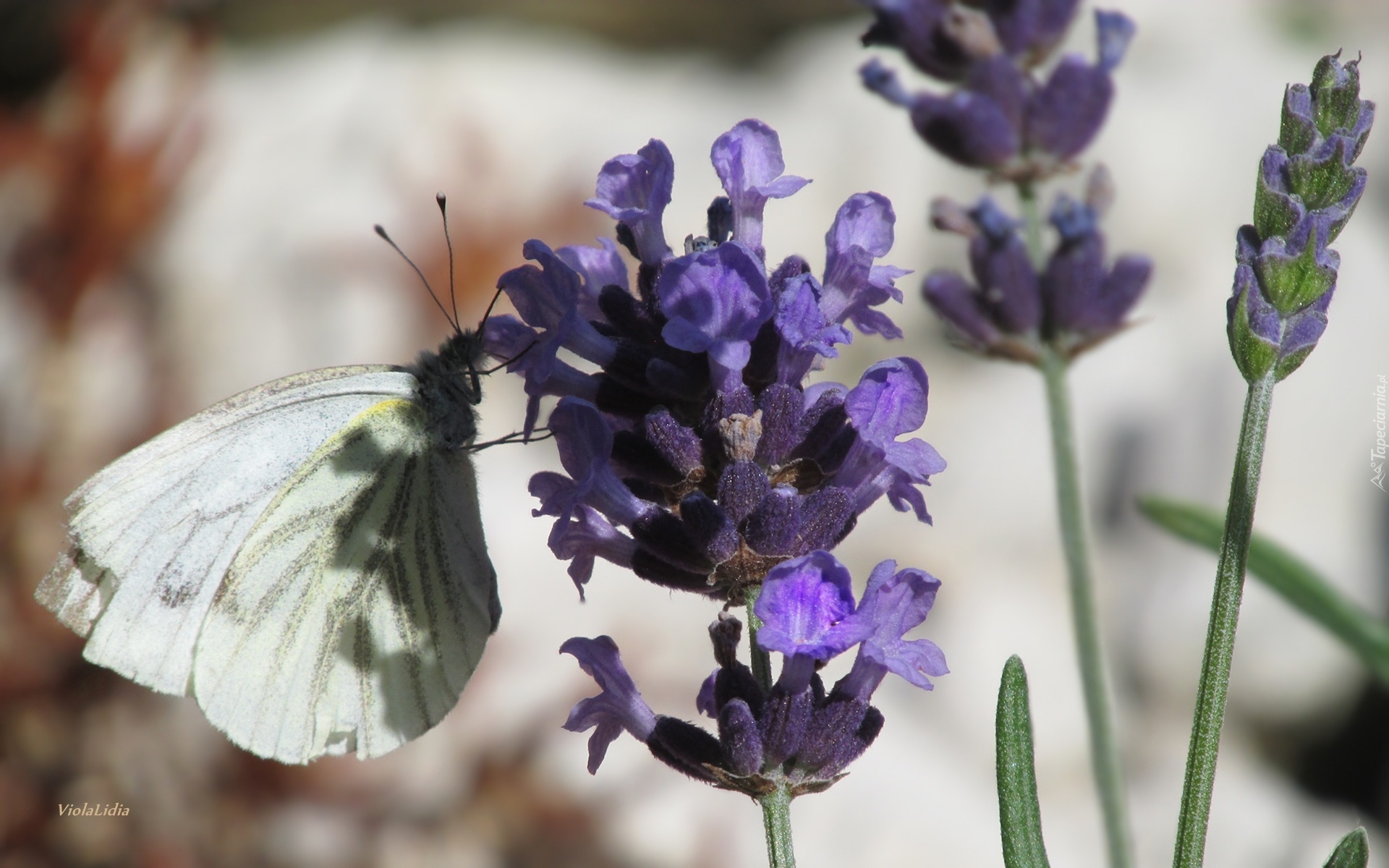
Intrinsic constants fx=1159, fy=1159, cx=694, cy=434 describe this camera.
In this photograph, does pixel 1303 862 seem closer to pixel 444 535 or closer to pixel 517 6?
pixel 444 535

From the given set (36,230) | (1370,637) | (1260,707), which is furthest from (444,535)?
(36,230)

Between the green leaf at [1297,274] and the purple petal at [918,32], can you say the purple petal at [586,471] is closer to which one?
the green leaf at [1297,274]

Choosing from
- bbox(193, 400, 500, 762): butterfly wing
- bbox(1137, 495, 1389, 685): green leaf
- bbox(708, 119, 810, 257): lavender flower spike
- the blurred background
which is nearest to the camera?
bbox(708, 119, 810, 257): lavender flower spike

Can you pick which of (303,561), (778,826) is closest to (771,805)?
(778,826)

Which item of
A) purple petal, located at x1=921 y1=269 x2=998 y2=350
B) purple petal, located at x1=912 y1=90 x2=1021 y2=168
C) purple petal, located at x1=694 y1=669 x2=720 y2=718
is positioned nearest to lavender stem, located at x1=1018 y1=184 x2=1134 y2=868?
purple petal, located at x1=921 y1=269 x2=998 y2=350

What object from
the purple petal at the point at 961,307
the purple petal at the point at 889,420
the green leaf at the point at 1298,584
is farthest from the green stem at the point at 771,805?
the purple petal at the point at 961,307

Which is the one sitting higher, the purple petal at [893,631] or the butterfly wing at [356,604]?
the purple petal at [893,631]

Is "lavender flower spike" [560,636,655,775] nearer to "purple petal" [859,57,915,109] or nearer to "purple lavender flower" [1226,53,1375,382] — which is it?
"purple lavender flower" [1226,53,1375,382]
